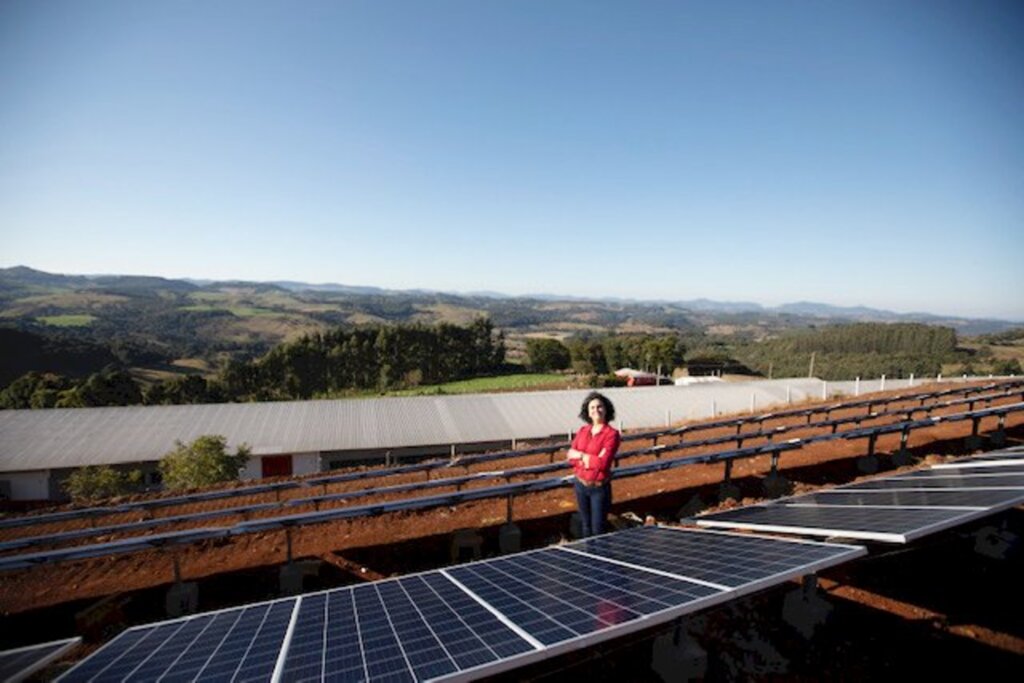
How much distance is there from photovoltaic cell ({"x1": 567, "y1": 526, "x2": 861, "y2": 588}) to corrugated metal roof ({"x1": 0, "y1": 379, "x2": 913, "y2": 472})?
78.1 ft

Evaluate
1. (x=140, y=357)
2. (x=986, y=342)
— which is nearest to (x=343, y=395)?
(x=140, y=357)

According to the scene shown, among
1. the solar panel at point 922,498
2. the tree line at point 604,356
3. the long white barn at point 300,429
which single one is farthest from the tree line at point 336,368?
the solar panel at point 922,498

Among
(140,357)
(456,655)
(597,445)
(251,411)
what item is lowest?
(140,357)

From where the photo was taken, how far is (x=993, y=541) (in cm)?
789

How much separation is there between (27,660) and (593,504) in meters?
6.80

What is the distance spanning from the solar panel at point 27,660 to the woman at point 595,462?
632cm

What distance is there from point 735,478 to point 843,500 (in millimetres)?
4506

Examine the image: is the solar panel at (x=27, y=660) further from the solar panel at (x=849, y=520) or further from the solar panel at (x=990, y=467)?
the solar panel at (x=990, y=467)

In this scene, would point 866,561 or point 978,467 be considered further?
point 978,467

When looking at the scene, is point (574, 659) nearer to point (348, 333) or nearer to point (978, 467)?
point (978, 467)

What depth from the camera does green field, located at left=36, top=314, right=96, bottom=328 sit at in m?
159

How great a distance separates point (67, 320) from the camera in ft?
557

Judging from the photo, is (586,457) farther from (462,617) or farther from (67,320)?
(67,320)

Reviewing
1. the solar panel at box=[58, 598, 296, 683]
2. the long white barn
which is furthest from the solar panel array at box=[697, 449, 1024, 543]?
the long white barn
